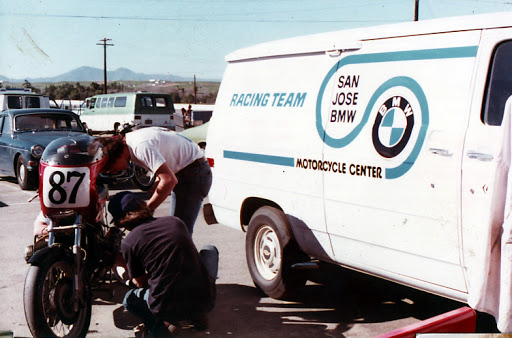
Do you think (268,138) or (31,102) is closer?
(268,138)

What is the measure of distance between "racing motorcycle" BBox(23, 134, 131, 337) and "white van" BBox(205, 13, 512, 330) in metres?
1.56

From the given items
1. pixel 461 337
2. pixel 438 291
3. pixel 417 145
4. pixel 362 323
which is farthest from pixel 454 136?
pixel 362 323

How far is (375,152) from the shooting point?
459 cm

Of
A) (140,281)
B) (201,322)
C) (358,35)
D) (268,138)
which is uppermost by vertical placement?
(358,35)

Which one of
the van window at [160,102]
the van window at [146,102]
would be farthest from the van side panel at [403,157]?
the van window at [146,102]

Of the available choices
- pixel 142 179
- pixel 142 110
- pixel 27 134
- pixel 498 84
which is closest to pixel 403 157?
pixel 498 84

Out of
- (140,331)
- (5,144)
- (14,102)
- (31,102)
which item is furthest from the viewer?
(31,102)

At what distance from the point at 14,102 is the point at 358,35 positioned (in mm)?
22419

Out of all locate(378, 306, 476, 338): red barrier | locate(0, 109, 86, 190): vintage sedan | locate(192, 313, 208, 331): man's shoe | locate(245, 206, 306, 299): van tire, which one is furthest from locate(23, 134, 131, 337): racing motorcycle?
locate(0, 109, 86, 190): vintage sedan

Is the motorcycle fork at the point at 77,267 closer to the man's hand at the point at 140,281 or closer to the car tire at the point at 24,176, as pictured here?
the man's hand at the point at 140,281

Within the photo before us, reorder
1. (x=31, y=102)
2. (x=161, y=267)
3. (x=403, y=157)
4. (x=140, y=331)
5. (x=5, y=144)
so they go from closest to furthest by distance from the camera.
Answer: (x=161, y=267) < (x=403, y=157) < (x=140, y=331) < (x=5, y=144) < (x=31, y=102)

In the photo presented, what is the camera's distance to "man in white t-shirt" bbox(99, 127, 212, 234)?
195 inches

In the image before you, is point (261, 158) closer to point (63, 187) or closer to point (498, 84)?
point (63, 187)

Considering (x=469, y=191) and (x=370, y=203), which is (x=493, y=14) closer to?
(x=469, y=191)
